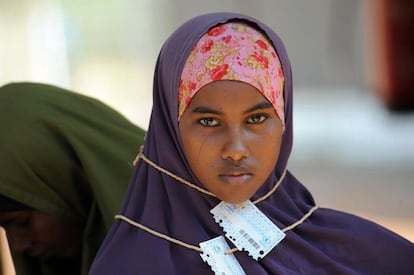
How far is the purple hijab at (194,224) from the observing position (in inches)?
58.6

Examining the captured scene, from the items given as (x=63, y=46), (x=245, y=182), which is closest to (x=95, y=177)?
(x=245, y=182)

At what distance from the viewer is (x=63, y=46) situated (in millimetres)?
6203

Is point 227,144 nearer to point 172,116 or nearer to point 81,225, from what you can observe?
point 172,116

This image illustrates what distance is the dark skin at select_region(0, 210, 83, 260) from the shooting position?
1810 millimetres

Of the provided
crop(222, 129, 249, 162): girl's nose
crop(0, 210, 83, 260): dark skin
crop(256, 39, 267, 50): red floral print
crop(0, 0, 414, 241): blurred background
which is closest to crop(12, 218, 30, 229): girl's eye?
crop(0, 210, 83, 260): dark skin

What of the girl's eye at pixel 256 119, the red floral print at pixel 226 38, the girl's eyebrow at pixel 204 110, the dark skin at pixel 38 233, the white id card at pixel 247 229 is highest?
the red floral print at pixel 226 38

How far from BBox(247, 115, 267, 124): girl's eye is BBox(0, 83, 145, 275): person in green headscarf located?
48cm

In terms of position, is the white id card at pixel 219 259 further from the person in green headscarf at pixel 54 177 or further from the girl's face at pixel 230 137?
the person in green headscarf at pixel 54 177

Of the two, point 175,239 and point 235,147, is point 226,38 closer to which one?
point 235,147

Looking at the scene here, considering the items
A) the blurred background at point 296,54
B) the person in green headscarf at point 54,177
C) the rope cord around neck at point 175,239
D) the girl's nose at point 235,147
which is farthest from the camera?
the blurred background at point 296,54

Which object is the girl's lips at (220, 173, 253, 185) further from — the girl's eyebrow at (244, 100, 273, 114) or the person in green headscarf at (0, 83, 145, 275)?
the person in green headscarf at (0, 83, 145, 275)

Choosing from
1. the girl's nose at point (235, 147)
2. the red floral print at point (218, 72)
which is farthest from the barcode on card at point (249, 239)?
the red floral print at point (218, 72)

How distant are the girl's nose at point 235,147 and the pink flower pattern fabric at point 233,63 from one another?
10 centimetres

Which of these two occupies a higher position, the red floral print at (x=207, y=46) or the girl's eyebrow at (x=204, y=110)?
the red floral print at (x=207, y=46)
